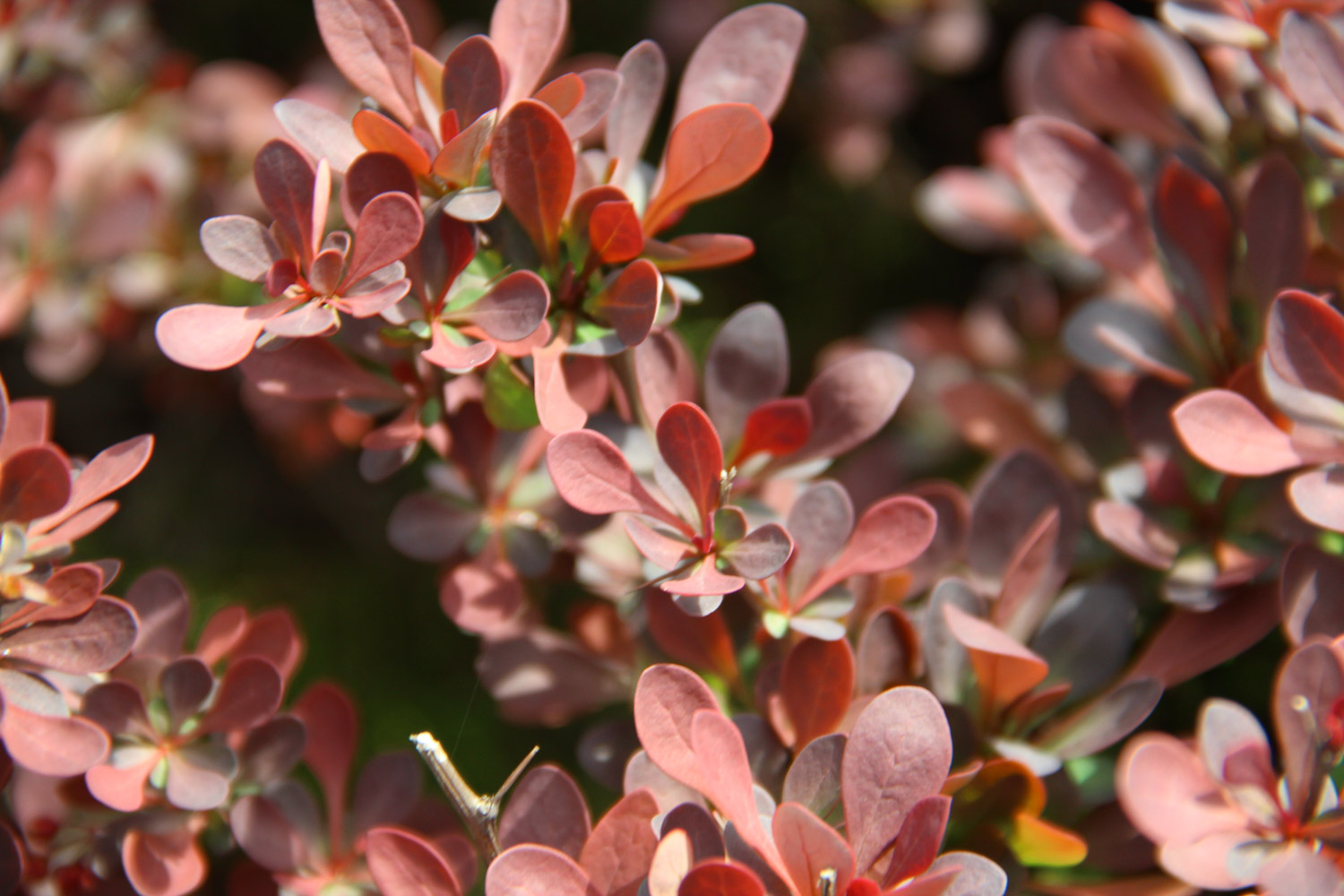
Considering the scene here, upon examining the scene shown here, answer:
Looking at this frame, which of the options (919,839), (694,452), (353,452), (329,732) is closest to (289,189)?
(694,452)

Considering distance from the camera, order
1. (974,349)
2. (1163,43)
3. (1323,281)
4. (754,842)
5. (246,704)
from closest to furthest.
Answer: (754,842), (246,704), (1323,281), (1163,43), (974,349)

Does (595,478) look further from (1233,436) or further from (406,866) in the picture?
(1233,436)

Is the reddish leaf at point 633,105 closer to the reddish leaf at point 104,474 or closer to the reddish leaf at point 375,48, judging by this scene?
the reddish leaf at point 375,48

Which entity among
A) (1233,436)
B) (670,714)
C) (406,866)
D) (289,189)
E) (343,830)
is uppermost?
(289,189)

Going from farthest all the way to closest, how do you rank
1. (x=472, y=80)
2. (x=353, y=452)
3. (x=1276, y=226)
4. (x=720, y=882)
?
1. (x=353, y=452)
2. (x=1276, y=226)
3. (x=472, y=80)
4. (x=720, y=882)

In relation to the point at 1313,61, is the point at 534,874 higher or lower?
lower

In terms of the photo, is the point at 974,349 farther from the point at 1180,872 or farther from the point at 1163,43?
the point at 1180,872

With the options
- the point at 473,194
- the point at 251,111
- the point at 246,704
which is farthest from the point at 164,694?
the point at 251,111

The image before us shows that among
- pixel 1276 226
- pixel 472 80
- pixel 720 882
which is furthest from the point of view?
pixel 1276 226
